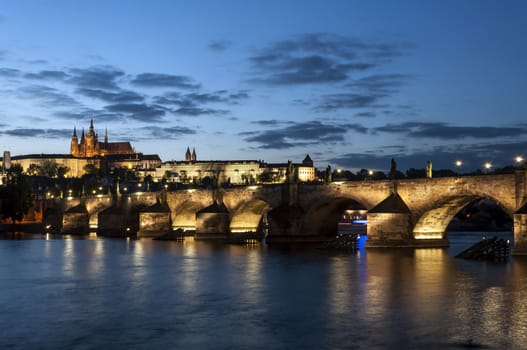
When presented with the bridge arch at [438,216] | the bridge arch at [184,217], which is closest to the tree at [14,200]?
the bridge arch at [184,217]

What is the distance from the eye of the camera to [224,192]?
69312mm

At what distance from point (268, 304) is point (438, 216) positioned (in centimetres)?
2616

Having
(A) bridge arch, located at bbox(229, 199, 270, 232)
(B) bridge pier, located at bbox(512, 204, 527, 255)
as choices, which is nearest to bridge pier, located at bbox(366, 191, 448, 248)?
(B) bridge pier, located at bbox(512, 204, 527, 255)

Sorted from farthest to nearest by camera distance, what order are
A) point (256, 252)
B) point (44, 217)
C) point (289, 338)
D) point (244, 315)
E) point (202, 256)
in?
point (44, 217) < point (256, 252) < point (202, 256) < point (244, 315) < point (289, 338)

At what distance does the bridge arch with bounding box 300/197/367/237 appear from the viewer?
5650 centimetres

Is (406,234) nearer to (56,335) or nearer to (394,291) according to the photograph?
(394,291)

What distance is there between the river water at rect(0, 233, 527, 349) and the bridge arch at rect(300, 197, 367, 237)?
14416 mm

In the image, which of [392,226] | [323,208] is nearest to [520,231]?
[392,226]

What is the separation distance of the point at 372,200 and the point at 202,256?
12.8 m

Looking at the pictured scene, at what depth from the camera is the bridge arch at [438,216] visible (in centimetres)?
4562

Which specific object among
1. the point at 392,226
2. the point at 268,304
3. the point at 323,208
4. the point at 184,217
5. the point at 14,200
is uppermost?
the point at 14,200

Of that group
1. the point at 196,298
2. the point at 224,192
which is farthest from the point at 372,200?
the point at 196,298

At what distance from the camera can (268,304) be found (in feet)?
80.0

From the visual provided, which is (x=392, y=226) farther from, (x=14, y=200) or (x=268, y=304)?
(x=14, y=200)
